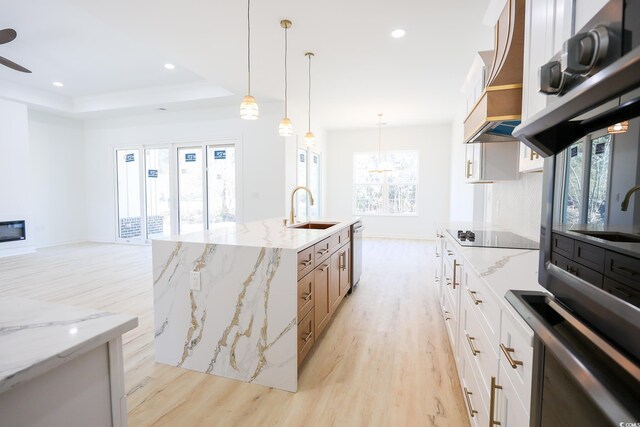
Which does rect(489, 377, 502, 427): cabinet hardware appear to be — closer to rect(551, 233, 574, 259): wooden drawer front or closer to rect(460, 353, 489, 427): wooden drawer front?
rect(460, 353, 489, 427): wooden drawer front

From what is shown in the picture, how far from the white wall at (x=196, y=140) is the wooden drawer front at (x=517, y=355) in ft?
16.7

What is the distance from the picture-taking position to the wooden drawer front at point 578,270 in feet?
2.07

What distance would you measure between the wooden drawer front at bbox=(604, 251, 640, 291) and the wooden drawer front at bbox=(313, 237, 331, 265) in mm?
1798

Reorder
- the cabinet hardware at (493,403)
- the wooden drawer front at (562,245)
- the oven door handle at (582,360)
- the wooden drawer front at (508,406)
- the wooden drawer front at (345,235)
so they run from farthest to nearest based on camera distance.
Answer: the wooden drawer front at (345,235), the cabinet hardware at (493,403), the wooden drawer front at (508,406), the wooden drawer front at (562,245), the oven door handle at (582,360)

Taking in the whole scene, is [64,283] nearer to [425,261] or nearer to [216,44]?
[216,44]

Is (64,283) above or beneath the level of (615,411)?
beneath

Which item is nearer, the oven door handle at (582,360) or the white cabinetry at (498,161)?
the oven door handle at (582,360)

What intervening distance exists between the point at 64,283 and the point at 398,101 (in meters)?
6.17

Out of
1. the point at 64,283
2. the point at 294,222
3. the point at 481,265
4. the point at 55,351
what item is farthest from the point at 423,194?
the point at 55,351

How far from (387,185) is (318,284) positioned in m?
6.27

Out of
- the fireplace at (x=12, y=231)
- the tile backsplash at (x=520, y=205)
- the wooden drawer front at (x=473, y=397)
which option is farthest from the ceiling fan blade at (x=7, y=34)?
the tile backsplash at (x=520, y=205)

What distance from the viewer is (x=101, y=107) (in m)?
6.29

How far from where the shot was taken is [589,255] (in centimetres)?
66

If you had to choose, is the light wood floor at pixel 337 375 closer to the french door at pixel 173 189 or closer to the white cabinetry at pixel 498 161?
the white cabinetry at pixel 498 161
